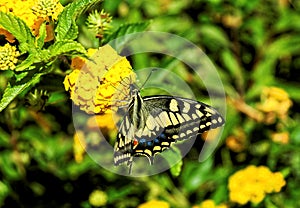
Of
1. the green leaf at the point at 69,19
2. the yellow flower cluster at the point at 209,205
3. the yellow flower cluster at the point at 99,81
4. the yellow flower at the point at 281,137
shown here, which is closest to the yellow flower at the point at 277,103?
the yellow flower at the point at 281,137

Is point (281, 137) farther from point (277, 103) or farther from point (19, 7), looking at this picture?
point (19, 7)

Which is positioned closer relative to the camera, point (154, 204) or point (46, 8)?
point (46, 8)

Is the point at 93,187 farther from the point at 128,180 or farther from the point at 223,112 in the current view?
the point at 223,112

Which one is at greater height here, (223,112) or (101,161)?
(101,161)

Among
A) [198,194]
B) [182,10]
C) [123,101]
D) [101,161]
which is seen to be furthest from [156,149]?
[182,10]

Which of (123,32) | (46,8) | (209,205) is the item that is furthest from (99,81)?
(209,205)

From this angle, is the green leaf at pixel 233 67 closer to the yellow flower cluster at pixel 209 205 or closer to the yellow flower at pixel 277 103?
the yellow flower at pixel 277 103
